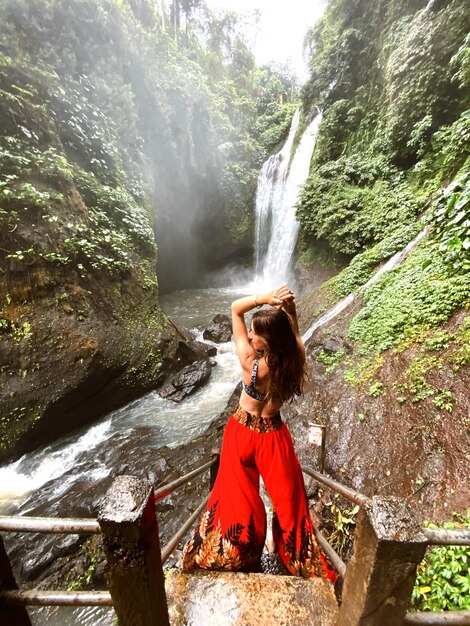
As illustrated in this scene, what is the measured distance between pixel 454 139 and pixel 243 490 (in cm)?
924

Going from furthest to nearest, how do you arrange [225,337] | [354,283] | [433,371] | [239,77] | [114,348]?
[239,77] → [225,337] → [354,283] → [114,348] → [433,371]

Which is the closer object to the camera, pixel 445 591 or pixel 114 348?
pixel 445 591

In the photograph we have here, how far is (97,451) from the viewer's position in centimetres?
584

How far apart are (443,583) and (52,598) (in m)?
2.75

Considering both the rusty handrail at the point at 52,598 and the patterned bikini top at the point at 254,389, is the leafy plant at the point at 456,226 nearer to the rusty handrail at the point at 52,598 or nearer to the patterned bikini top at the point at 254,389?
the patterned bikini top at the point at 254,389

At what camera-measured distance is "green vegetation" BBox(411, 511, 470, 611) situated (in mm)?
2005

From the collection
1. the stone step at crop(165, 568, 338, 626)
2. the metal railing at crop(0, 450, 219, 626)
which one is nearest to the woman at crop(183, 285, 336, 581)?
the stone step at crop(165, 568, 338, 626)

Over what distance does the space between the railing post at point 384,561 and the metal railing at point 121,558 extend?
796 millimetres

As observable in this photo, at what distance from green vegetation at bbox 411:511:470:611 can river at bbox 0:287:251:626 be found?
12.0ft

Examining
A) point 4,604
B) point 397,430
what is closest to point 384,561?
point 4,604

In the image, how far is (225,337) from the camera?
11.0 metres

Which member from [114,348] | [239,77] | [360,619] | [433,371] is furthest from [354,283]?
[239,77]

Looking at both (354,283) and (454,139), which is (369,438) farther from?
(454,139)

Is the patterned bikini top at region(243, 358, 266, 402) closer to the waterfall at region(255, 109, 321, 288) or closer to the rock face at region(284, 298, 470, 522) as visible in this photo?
the rock face at region(284, 298, 470, 522)
